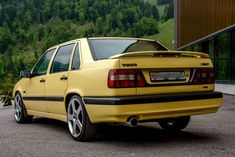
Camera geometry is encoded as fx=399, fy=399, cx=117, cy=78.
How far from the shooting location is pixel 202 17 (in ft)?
77.0

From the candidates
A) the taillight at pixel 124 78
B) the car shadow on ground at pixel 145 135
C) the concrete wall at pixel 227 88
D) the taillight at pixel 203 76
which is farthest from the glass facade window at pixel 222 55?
the taillight at pixel 124 78

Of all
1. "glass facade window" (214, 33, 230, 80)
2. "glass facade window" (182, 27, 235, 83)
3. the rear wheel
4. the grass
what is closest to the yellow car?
the rear wheel

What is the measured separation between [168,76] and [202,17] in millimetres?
18999

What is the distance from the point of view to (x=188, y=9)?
29188 mm

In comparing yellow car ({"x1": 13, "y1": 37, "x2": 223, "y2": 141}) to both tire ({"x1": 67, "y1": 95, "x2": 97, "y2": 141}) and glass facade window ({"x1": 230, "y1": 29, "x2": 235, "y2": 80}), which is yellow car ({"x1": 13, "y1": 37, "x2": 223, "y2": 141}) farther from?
glass facade window ({"x1": 230, "y1": 29, "x2": 235, "y2": 80})

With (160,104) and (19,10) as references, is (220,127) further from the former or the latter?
(19,10)

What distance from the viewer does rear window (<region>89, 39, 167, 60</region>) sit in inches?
234

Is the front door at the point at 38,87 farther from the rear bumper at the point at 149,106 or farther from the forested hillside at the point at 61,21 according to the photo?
the forested hillside at the point at 61,21

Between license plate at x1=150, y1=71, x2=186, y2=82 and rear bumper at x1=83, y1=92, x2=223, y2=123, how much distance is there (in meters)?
0.23

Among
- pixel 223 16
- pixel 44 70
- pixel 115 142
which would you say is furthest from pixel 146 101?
pixel 223 16

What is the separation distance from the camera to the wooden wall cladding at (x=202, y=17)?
1769 cm

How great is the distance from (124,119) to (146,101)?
36cm

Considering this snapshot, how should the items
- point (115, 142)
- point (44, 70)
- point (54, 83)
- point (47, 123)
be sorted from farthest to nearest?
point (47, 123) < point (44, 70) < point (54, 83) < point (115, 142)

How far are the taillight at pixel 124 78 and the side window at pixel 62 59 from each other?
4.98 feet
